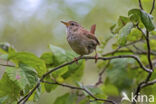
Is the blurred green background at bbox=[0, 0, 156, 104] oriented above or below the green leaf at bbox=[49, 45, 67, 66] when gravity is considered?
above

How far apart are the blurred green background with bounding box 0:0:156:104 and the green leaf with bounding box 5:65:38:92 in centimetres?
316

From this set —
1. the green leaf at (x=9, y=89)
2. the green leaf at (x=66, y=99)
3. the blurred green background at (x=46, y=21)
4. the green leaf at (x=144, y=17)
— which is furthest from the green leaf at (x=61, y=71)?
the blurred green background at (x=46, y=21)

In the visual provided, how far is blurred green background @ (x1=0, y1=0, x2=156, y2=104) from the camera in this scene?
16.6ft

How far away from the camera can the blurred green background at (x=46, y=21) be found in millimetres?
5062

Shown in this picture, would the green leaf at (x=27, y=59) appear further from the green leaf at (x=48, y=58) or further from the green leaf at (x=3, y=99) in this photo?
the green leaf at (x=48, y=58)

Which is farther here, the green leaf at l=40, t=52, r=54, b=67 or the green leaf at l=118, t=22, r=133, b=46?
the green leaf at l=40, t=52, r=54, b=67

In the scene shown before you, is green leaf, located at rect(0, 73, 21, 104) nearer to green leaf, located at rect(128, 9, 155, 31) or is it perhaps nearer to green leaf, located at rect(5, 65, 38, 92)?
green leaf, located at rect(5, 65, 38, 92)

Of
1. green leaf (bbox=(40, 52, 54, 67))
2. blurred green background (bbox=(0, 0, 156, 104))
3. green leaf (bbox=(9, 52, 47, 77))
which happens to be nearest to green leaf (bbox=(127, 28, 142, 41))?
green leaf (bbox=(40, 52, 54, 67))

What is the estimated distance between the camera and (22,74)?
168 centimetres

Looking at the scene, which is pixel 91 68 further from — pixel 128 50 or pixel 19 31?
pixel 128 50

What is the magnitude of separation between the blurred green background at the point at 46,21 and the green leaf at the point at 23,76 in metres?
3.16

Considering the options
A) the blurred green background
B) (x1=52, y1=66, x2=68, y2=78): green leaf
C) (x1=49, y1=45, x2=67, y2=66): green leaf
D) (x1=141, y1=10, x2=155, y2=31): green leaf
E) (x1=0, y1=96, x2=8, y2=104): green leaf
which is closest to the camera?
(x1=141, y1=10, x2=155, y2=31): green leaf

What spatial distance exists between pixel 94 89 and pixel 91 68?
318 cm

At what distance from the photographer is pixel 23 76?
167cm
